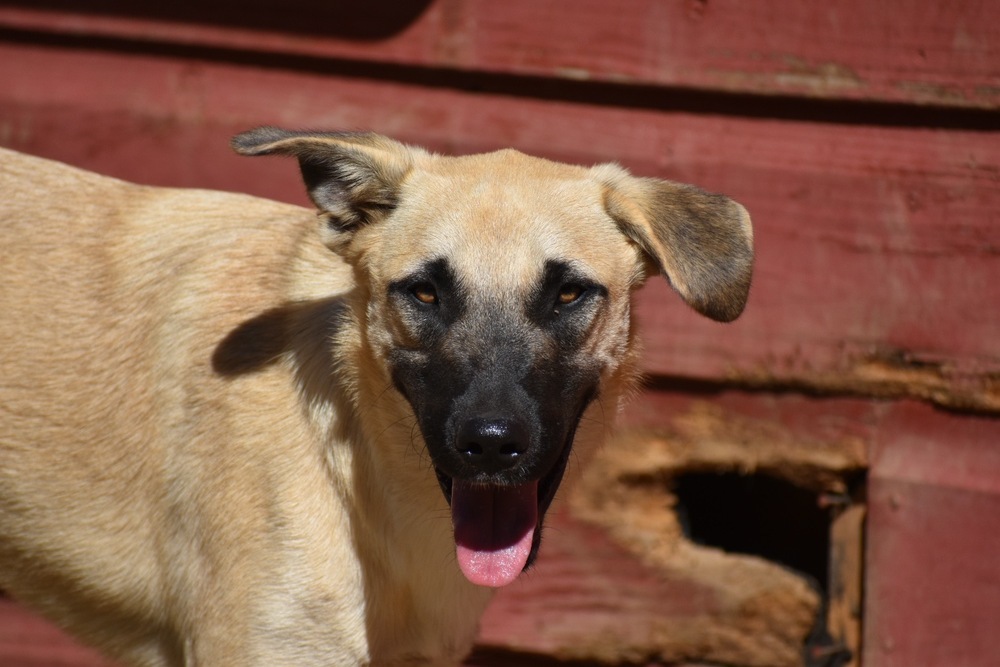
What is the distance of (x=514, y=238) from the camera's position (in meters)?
2.60

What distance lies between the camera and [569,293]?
104 inches

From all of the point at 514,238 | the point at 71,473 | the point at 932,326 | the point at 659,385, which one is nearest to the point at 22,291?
the point at 71,473

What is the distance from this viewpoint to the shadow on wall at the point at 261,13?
3771 millimetres

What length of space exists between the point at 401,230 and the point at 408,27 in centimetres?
128

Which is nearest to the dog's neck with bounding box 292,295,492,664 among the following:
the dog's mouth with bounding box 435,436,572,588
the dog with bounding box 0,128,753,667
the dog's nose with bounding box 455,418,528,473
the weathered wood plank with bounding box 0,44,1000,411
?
the dog with bounding box 0,128,753,667

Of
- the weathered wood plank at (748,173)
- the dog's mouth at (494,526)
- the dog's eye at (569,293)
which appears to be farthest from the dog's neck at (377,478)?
the weathered wood plank at (748,173)

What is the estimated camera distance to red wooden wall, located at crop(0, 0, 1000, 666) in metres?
3.71

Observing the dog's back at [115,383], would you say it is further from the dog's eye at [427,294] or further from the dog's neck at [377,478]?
the dog's eye at [427,294]

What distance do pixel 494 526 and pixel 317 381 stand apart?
1.85 feet

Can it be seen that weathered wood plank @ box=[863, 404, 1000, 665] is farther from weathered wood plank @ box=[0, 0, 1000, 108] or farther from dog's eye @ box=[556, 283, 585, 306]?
dog's eye @ box=[556, 283, 585, 306]

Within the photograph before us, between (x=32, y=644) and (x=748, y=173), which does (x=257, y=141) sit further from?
(x=32, y=644)

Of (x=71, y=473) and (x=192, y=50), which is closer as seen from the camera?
(x=71, y=473)

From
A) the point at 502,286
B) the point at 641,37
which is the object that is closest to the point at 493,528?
the point at 502,286

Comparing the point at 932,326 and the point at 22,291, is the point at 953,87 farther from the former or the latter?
the point at 22,291
